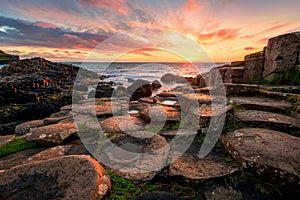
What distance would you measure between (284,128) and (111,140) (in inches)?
128

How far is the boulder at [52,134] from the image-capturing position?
358 centimetres

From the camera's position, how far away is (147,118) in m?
4.75

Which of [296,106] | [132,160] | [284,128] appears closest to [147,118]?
[132,160]

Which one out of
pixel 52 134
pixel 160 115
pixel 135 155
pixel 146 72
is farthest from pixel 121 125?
pixel 146 72

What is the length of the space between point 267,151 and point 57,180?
9.15ft

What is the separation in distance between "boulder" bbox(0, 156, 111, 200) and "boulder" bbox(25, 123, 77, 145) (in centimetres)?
119

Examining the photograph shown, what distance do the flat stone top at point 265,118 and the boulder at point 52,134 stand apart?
360cm

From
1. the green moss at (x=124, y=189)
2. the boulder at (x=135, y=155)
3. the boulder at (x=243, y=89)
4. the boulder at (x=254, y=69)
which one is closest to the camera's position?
the green moss at (x=124, y=189)

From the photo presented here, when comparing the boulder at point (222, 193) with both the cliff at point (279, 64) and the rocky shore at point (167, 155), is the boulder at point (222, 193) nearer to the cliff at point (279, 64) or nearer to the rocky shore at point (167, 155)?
the rocky shore at point (167, 155)

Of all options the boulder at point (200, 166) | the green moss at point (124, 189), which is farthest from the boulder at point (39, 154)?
the boulder at point (200, 166)

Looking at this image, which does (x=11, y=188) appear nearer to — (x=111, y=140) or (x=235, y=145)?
(x=111, y=140)

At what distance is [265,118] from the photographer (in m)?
3.34

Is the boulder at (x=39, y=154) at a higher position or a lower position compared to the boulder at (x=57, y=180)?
lower

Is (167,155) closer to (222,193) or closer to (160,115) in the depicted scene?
(222,193)
